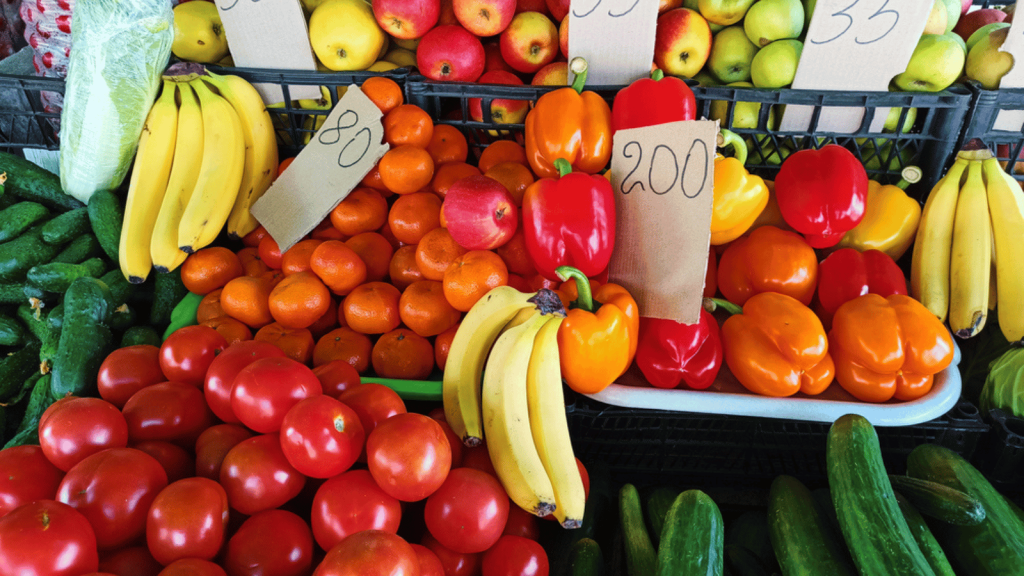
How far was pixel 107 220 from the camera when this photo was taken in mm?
1277

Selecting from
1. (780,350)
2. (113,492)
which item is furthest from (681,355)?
(113,492)

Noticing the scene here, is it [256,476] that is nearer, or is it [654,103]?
[256,476]

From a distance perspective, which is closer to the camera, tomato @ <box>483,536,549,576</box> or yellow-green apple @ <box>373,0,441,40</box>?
tomato @ <box>483,536,549,576</box>

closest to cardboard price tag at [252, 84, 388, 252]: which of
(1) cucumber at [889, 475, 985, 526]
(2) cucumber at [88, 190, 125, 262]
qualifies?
(2) cucumber at [88, 190, 125, 262]

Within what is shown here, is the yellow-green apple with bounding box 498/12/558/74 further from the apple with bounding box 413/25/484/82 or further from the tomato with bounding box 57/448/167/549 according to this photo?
the tomato with bounding box 57/448/167/549

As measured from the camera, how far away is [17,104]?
4.80 feet

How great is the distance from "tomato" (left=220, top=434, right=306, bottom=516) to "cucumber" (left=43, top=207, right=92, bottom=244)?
2.94 feet

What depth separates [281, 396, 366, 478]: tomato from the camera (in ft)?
2.16

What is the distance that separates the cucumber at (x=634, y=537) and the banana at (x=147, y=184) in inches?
42.7

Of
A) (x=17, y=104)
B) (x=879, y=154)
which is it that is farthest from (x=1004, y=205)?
(x=17, y=104)

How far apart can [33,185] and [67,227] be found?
0.21 m

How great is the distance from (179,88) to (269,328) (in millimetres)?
699

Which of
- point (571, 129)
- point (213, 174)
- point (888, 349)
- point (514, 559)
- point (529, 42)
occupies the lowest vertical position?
point (514, 559)

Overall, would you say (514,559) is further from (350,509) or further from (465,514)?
(350,509)
